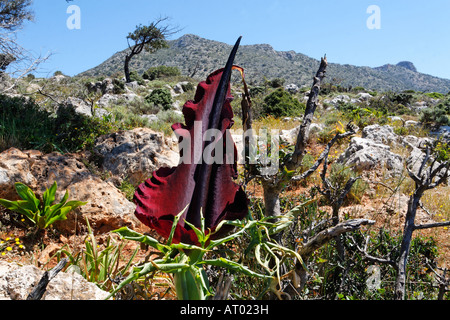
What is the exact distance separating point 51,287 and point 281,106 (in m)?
12.3

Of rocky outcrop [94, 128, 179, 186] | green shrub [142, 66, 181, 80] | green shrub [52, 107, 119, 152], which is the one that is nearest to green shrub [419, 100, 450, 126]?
rocky outcrop [94, 128, 179, 186]

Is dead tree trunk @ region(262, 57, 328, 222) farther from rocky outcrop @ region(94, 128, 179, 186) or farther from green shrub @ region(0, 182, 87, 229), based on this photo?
rocky outcrop @ region(94, 128, 179, 186)

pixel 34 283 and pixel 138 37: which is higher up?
pixel 138 37

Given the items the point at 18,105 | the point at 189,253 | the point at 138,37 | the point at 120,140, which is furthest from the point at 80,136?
the point at 138,37

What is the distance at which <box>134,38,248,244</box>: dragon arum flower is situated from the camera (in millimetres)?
1176

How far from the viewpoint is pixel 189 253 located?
39.2 inches

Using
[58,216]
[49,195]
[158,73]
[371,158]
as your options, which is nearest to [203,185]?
[58,216]

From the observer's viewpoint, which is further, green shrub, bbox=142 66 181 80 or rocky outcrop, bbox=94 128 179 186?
green shrub, bbox=142 66 181 80

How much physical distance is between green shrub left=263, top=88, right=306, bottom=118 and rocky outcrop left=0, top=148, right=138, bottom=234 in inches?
380

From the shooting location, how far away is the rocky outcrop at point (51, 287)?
109 cm

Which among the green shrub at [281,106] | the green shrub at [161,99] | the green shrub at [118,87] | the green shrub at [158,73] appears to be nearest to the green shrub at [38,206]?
the green shrub at [281,106]

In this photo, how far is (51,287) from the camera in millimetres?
1095

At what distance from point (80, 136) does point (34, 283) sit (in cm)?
446
